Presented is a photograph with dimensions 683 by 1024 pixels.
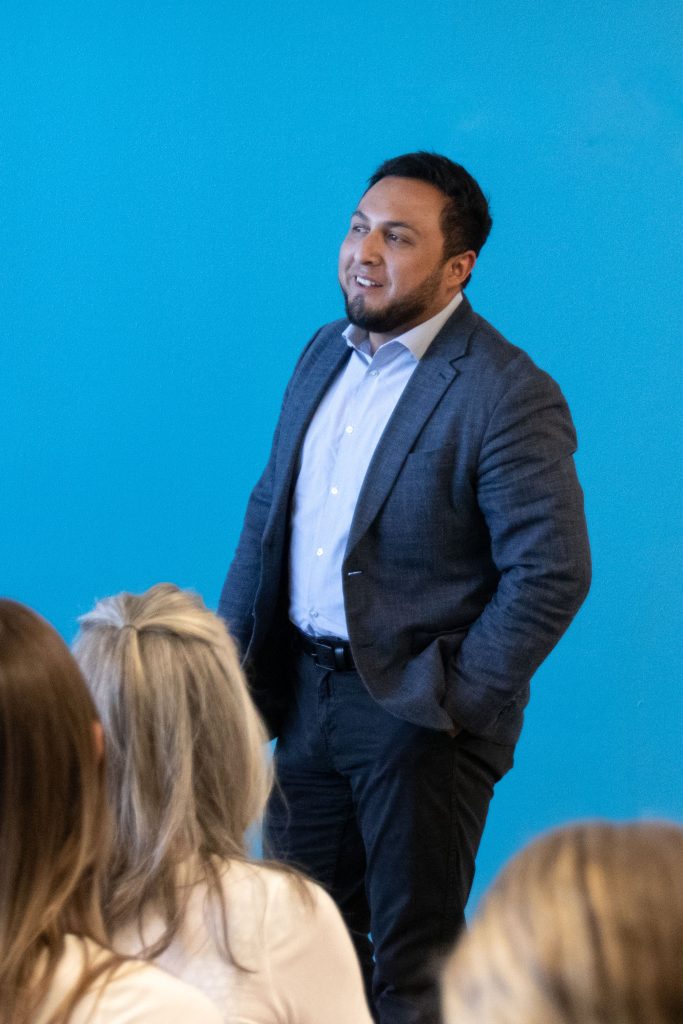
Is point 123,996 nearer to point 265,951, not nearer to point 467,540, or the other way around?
point 265,951

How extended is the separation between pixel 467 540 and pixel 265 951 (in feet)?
3.43

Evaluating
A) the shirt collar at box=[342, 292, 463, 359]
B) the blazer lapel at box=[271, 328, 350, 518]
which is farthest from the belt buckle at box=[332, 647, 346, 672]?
the shirt collar at box=[342, 292, 463, 359]

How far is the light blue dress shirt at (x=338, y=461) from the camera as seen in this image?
93.4 inches

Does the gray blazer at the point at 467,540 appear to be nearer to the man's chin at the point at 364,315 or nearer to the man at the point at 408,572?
the man at the point at 408,572

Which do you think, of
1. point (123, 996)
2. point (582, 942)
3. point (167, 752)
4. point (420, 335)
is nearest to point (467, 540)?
point (420, 335)

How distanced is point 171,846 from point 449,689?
952mm

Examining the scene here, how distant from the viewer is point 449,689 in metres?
2.28

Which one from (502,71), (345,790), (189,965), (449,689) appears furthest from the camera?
(502,71)

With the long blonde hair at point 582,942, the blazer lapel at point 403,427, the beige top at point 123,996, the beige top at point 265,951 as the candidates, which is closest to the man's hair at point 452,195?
the blazer lapel at point 403,427

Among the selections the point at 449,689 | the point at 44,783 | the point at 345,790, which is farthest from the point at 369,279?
the point at 44,783

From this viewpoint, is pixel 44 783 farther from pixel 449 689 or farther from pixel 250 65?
pixel 250 65

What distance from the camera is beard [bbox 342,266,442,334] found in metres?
2.37

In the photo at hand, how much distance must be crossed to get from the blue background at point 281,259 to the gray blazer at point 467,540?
0.96m

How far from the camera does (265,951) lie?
139 centimetres
